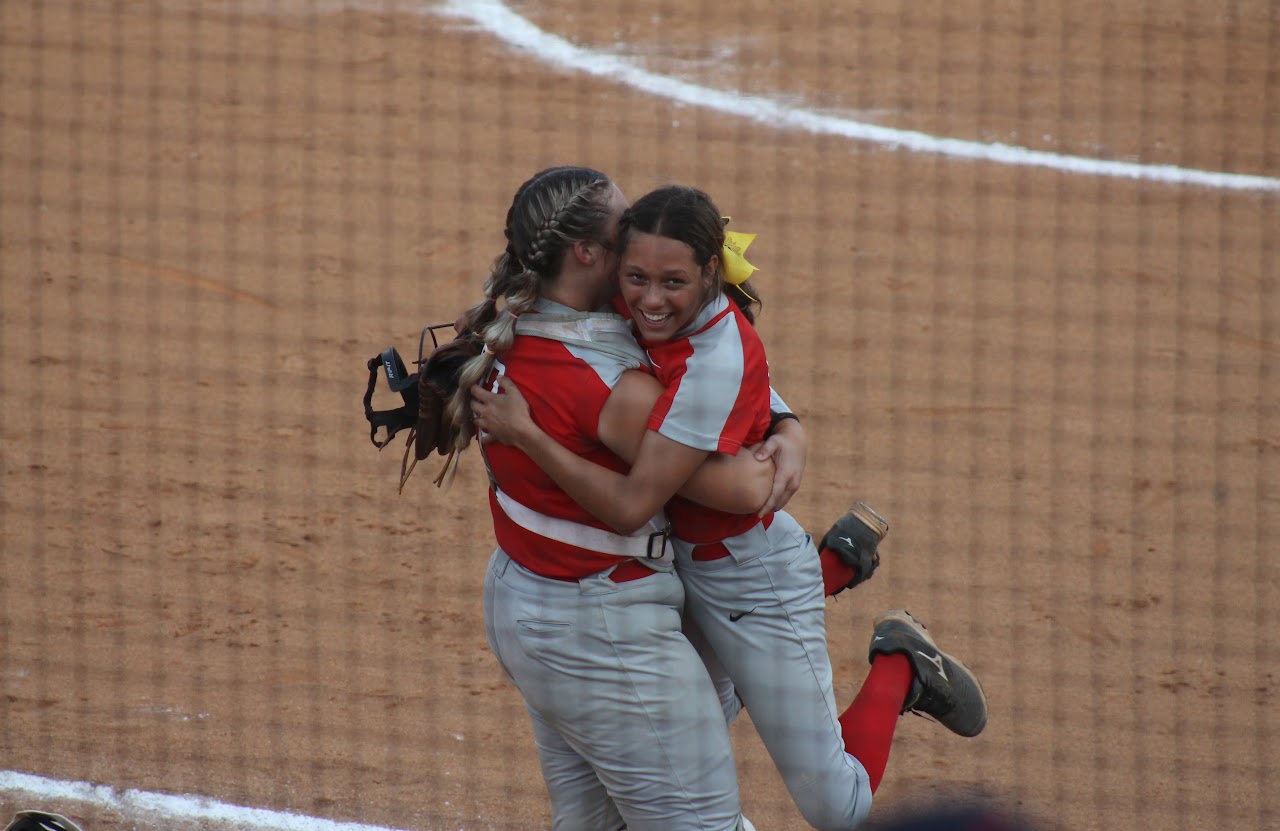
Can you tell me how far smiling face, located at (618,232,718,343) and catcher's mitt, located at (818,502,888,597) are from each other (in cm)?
104

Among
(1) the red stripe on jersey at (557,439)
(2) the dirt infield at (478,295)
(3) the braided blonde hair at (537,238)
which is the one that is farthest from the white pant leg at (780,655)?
(2) the dirt infield at (478,295)

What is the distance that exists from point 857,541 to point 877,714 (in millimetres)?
481

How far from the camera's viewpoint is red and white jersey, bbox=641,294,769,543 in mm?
2576

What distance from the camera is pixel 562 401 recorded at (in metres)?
2.61

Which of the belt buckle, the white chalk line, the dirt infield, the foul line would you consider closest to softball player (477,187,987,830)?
the belt buckle

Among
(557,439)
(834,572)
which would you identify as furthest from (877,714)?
(557,439)

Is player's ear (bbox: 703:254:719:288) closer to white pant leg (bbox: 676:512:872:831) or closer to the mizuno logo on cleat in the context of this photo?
white pant leg (bbox: 676:512:872:831)

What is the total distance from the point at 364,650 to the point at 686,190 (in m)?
2.64

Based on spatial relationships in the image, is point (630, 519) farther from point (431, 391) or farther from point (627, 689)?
point (431, 391)

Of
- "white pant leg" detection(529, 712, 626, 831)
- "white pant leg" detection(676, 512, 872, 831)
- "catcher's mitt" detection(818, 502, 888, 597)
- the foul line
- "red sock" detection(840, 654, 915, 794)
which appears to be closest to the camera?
"white pant leg" detection(676, 512, 872, 831)

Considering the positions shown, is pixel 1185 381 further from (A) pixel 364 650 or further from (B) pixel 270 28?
(B) pixel 270 28

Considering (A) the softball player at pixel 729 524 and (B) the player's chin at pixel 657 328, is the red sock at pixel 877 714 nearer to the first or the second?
(A) the softball player at pixel 729 524

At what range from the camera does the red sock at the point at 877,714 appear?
3.09 meters

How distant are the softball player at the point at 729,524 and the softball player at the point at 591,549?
0.07 meters
